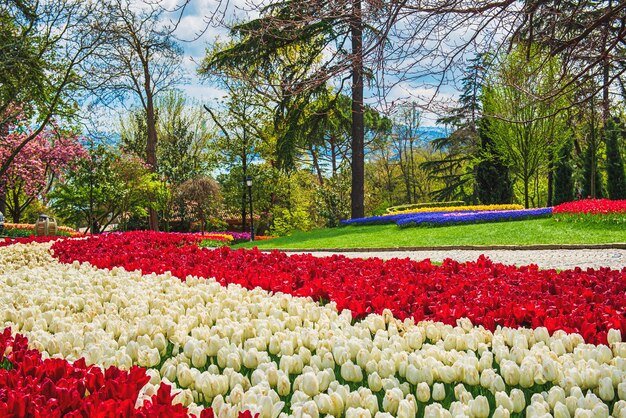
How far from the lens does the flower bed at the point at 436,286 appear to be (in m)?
3.58

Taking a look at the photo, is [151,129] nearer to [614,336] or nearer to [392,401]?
[614,336]

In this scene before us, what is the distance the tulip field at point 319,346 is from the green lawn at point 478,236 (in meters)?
7.27

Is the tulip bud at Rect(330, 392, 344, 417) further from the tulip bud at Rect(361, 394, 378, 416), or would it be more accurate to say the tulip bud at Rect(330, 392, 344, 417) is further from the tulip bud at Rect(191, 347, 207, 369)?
the tulip bud at Rect(191, 347, 207, 369)

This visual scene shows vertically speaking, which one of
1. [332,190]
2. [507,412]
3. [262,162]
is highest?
[262,162]

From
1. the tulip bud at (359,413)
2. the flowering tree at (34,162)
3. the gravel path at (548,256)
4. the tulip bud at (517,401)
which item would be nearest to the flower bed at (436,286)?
the tulip bud at (517,401)

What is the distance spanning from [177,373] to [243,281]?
2.58 meters

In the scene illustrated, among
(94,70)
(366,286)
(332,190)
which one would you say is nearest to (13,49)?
(94,70)

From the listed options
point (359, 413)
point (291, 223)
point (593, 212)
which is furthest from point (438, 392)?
point (291, 223)

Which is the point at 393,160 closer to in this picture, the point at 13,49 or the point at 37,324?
the point at 13,49

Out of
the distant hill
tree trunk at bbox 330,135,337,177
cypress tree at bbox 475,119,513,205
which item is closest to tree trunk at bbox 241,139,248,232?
tree trunk at bbox 330,135,337,177

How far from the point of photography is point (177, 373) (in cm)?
263

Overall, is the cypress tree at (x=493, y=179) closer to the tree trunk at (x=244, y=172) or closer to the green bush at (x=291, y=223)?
the green bush at (x=291, y=223)

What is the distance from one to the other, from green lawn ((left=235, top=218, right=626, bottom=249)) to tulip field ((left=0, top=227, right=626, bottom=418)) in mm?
7271

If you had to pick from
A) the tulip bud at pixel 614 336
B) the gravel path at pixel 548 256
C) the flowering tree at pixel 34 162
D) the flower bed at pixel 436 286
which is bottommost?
the gravel path at pixel 548 256
